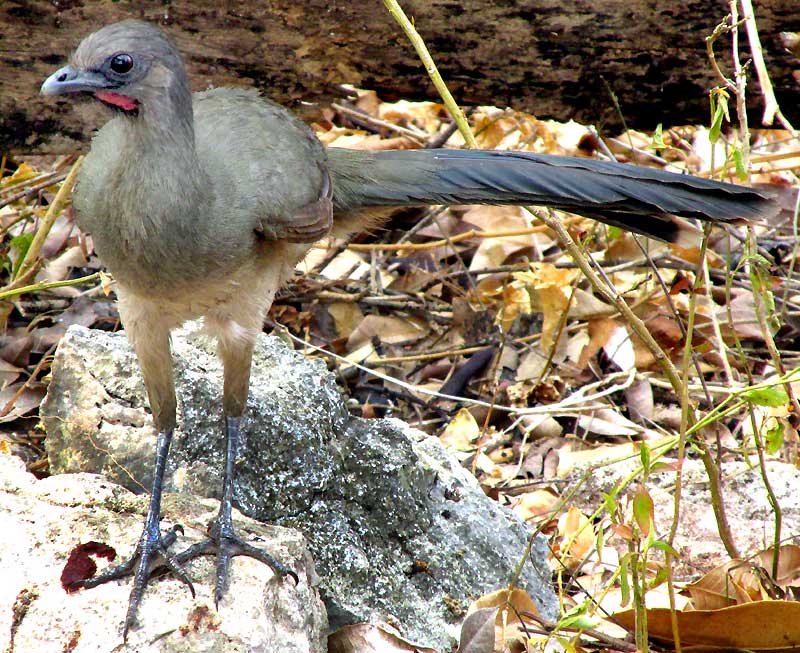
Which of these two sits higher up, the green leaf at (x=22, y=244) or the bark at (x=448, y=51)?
the bark at (x=448, y=51)

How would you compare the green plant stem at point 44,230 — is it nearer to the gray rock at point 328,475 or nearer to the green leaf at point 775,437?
the gray rock at point 328,475

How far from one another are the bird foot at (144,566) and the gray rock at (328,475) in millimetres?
484

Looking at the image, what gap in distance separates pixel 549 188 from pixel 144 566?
150 centimetres

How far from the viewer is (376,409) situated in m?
4.41

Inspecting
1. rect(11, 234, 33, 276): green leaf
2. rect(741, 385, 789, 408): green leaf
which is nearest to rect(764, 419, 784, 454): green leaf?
rect(741, 385, 789, 408): green leaf

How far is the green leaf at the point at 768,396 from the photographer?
86.3 inches

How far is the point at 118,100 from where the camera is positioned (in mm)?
2561

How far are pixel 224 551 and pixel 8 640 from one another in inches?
22.8

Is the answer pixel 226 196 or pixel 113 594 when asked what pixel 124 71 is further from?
pixel 113 594

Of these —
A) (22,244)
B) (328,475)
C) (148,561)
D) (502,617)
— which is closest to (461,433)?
(328,475)

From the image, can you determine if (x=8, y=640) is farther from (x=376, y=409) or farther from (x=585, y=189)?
(x=376, y=409)

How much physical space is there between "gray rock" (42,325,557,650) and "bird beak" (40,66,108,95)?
1.09m

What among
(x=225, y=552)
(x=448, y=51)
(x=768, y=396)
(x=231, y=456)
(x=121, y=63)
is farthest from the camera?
(x=448, y=51)

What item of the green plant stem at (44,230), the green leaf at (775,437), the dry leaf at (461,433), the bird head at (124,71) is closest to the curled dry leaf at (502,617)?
the green leaf at (775,437)
